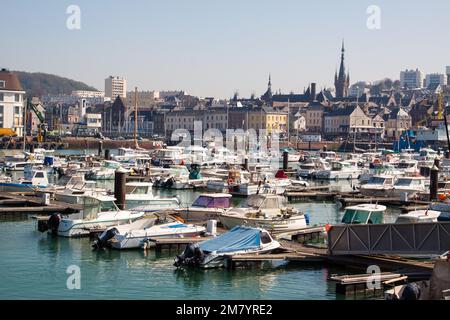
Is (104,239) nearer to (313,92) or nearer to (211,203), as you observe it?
(211,203)

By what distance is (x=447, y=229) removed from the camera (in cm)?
2112

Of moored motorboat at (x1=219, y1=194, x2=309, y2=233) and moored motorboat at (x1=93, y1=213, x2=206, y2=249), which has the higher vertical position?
moored motorboat at (x1=219, y1=194, x2=309, y2=233)

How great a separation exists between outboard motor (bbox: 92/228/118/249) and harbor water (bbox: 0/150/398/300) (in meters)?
0.30

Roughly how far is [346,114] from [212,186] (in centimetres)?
9383

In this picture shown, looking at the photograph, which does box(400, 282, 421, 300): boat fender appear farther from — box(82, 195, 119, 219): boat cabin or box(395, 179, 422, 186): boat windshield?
box(395, 179, 422, 186): boat windshield

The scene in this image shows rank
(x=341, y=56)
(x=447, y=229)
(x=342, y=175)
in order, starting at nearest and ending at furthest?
1. (x=447, y=229)
2. (x=342, y=175)
3. (x=341, y=56)

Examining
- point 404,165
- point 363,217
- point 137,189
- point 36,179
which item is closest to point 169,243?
point 363,217

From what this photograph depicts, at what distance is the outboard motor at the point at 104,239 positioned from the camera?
24.6m

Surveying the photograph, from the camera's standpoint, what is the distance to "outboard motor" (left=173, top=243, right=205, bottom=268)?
71.0 feet

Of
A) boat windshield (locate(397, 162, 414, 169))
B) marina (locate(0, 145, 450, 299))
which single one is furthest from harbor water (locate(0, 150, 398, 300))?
boat windshield (locate(397, 162, 414, 169))

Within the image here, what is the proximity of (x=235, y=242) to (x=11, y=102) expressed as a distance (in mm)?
82594

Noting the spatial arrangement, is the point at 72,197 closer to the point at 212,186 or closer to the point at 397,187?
the point at 212,186
